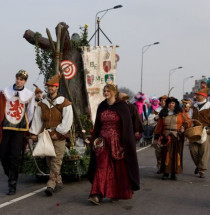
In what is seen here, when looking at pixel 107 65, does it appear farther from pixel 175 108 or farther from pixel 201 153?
pixel 201 153

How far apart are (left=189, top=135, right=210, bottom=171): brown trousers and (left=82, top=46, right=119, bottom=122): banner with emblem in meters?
2.57

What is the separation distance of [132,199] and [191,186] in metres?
1.79

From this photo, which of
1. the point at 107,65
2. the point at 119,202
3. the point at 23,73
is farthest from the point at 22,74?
the point at 107,65

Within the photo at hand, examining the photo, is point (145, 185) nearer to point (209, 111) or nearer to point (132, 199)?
point (132, 199)

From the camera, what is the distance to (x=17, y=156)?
715cm

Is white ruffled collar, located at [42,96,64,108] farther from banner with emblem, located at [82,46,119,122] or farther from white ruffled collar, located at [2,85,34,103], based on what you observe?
banner with emblem, located at [82,46,119,122]

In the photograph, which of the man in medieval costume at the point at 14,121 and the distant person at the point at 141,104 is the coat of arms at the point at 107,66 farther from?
the distant person at the point at 141,104

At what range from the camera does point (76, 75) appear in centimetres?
1093

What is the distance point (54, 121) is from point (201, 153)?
12.5ft

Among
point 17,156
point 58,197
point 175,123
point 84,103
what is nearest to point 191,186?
point 175,123

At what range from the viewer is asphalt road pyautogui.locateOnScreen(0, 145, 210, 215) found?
20.0 ft

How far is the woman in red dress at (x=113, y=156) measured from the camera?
21.4 feet

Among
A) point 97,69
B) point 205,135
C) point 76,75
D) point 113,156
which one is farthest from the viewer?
point 97,69

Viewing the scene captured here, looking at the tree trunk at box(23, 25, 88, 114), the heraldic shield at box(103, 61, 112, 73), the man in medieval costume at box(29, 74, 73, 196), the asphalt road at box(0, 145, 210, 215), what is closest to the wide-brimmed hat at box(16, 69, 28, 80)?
the man in medieval costume at box(29, 74, 73, 196)
